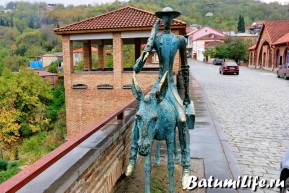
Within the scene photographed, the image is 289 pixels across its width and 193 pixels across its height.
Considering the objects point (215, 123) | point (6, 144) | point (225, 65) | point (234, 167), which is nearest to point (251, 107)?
point (215, 123)

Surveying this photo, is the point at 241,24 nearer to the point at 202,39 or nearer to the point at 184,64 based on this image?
the point at 202,39

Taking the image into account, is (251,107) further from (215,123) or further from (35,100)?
(35,100)

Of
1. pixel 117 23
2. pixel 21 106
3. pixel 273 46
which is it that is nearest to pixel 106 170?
pixel 117 23

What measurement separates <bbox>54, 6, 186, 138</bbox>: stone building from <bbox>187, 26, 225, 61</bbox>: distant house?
48.6m

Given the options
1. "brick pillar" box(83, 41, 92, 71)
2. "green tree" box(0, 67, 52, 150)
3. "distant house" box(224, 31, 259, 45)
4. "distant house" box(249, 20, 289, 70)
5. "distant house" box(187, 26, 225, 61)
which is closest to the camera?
"brick pillar" box(83, 41, 92, 71)

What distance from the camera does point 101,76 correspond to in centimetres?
1823

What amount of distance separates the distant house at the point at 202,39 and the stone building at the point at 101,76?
48.6 meters

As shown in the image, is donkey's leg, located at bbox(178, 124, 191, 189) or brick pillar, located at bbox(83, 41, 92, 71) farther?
brick pillar, located at bbox(83, 41, 92, 71)

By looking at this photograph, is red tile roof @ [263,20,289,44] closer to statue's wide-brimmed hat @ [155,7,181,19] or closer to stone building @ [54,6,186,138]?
stone building @ [54,6,186,138]

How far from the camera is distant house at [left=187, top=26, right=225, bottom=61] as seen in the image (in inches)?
2625

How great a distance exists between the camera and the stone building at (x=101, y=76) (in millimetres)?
17531

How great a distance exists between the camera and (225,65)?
2958cm

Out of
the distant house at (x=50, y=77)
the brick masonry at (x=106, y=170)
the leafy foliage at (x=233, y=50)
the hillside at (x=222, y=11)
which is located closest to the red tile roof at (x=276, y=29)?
the leafy foliage at (x=233, y=50)

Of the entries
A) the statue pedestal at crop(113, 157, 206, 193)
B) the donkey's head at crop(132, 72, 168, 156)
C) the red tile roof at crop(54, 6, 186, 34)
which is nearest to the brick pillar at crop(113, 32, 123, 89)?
the red tile roof at crop(54, 6, 186, 34)
